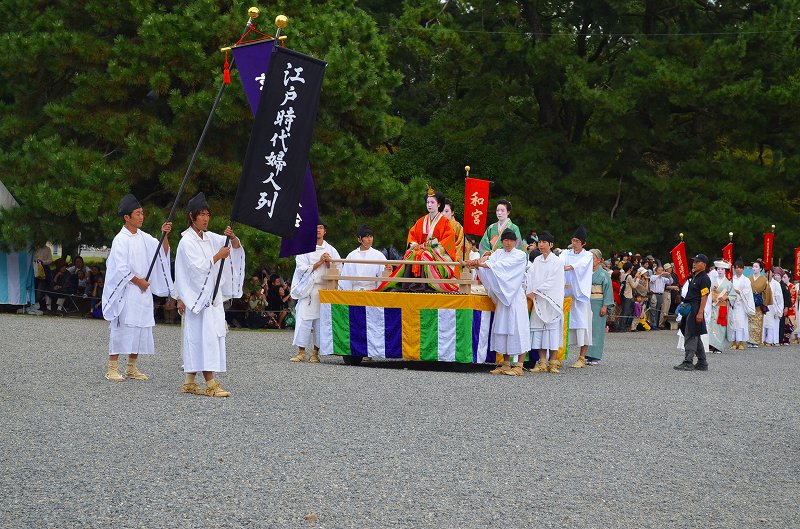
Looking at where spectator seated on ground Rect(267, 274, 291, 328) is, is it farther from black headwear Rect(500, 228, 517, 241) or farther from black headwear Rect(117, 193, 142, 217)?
black headwear Rect(117, 193, 142, 217)

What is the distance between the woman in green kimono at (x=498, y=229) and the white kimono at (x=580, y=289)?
2.76 ft

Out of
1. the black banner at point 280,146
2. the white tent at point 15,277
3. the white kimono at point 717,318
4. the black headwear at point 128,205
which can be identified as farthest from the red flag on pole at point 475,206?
the black banner at point 280,146

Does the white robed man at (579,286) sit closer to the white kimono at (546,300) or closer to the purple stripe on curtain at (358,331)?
the white kimono at (546,300)

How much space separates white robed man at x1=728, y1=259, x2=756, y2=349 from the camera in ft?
70.3

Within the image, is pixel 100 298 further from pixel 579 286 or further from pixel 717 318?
pixel 717 318

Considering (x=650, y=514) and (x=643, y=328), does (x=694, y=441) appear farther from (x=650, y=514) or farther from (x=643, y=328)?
(x=643, y=328)

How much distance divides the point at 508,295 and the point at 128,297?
4.65 meters

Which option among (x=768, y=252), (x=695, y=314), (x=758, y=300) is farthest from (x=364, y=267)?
(x=768, y=252)

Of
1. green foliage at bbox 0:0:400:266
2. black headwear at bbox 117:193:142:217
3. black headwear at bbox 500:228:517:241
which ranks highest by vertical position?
green foliage at bbox 0:0:400:266

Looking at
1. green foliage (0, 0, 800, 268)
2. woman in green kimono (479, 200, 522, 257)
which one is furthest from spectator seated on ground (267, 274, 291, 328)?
woman in green kimono (479, 200, 522, 257)

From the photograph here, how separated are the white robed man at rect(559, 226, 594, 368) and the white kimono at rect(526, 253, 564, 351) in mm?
911

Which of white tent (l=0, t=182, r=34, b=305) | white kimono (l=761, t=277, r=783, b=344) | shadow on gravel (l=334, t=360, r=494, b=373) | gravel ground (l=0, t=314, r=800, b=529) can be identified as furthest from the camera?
white kimono (l=761, t=277, r=783, b=344)

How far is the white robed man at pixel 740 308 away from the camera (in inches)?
843

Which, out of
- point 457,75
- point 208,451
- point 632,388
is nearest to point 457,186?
point 457,75
